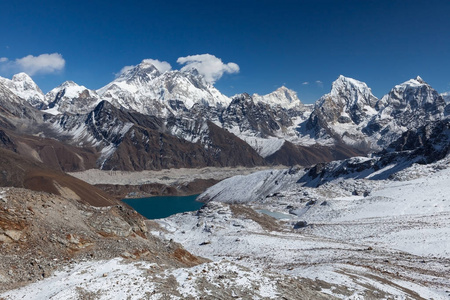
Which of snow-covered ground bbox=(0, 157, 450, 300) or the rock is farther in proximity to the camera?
the rock

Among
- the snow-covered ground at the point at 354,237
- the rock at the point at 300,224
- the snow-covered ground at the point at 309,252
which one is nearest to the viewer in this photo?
the snow-covered ground at the point at 309,252

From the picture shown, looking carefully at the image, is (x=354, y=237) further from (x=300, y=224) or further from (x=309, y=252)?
(x=309, y=252)

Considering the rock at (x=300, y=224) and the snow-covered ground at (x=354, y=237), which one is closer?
the snow-covered ground at (x=354, y=237)

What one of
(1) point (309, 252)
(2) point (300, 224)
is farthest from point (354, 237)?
(1) point (309, 252)

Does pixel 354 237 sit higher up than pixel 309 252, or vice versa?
pixel 354 237

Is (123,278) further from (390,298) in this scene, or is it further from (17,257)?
(390,298)

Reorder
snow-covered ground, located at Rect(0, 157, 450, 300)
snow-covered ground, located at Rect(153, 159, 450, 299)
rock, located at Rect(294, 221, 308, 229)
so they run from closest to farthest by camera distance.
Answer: snow-covered ground, located at Rect(0, 157, 450, 300) → snow-covered ground, located at Rect(153, 159, 450, 299) → rock, located at Rect(294, 221, 308, 229)

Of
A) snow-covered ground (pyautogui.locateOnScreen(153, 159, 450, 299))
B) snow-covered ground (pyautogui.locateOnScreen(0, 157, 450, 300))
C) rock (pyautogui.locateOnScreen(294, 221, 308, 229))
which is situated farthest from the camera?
rock (pyautogui.locateOnScreen(294, 221, 308, 229))

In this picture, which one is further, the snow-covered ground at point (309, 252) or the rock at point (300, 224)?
the rock at point (300, 224)

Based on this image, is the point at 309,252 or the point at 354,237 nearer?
the point at 309,252

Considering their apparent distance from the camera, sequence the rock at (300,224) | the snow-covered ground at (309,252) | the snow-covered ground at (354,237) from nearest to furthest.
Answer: the snow-covered ground at (309,252), the snow-covered ground at (354,237), the rock at (300,224)

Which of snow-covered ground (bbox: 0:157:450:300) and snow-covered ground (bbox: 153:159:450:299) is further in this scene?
snow-covered ground (bbox: 153:159:450:299)
